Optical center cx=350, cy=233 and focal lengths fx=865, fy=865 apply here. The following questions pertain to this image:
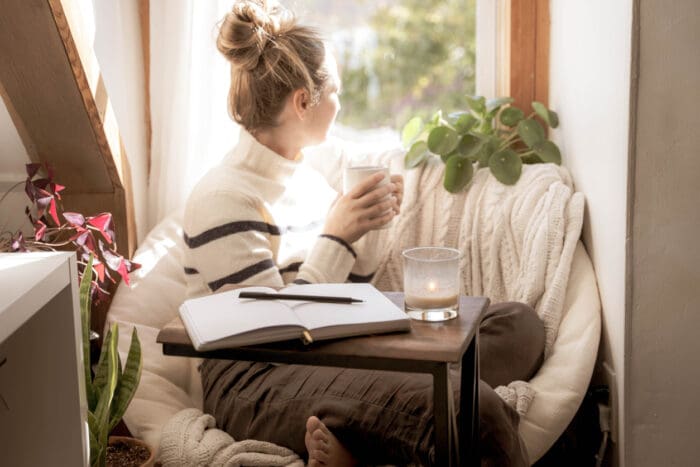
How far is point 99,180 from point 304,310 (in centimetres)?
106

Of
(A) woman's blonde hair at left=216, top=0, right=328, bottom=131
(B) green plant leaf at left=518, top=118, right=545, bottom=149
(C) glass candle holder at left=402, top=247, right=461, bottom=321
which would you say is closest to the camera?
(C) glass candle holder at left=402, top=247, right=461, bottom=321

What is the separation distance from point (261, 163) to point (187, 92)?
1.62 ft

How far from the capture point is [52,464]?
4.11ft

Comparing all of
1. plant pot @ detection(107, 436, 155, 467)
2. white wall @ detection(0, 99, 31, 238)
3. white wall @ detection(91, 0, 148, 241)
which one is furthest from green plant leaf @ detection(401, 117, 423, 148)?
plant pot @ detection(107, 436, 155, 467)

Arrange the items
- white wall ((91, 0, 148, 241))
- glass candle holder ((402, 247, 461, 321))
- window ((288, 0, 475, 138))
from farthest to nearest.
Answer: window ((288, 0, 475, 138)) → white wall ((91, 0, 148, 241)) → glass candle holder ((402, 247, 461, 321))

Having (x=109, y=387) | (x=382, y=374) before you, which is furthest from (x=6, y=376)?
(x=382, y=374)

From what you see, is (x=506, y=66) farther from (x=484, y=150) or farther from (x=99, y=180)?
(x=99, y=180)

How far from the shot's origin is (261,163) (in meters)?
1.93

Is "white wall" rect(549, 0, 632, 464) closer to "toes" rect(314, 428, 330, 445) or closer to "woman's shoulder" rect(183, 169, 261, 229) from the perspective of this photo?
"toes" rect(314, 428, 330, 445)

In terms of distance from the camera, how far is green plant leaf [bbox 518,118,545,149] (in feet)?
7.44

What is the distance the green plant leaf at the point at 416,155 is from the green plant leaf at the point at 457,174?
0.09m

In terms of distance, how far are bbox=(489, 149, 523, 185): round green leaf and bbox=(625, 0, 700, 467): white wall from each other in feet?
1.88

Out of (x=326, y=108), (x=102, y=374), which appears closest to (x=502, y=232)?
(x=326, y=108)

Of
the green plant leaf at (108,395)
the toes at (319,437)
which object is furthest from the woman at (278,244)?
the green plant leaf at (108,395)
